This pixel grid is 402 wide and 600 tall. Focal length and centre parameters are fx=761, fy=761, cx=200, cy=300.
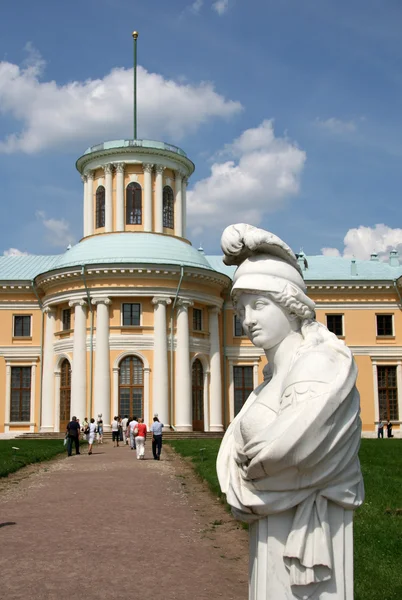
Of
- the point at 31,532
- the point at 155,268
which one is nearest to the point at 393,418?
the point at 155,268

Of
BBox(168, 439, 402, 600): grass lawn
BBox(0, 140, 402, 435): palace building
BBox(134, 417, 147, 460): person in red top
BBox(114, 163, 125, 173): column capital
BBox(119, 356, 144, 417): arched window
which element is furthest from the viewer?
BBox(114, 163, 125, 173): column capital

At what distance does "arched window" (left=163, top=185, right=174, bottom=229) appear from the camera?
149 feet

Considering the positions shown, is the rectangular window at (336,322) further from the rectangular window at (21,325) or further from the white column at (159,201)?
the rectangular window at (21,325)

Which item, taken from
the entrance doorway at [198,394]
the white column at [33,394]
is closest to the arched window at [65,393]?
the white column at [33,394]

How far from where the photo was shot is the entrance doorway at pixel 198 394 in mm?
41625

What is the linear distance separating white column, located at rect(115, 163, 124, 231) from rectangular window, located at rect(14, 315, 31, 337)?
25.5 ft

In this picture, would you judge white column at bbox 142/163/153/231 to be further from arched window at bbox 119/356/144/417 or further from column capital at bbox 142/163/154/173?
→ arched window at bbox 119/356/144/417

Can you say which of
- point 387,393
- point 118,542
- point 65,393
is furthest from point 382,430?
point 118,542

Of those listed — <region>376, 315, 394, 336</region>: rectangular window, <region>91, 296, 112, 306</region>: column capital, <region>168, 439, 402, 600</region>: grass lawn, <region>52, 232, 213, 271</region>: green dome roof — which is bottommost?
<region>168, 439, 402, 600</region>: grass lawn

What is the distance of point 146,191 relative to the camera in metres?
44.4

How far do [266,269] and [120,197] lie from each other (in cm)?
4180

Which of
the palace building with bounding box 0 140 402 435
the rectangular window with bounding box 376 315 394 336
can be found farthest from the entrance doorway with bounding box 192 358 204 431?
the rectangular window with bounding box 376 315 394 336

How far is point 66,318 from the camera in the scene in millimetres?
42906

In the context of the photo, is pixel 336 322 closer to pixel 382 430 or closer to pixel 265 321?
pixel 382 430
